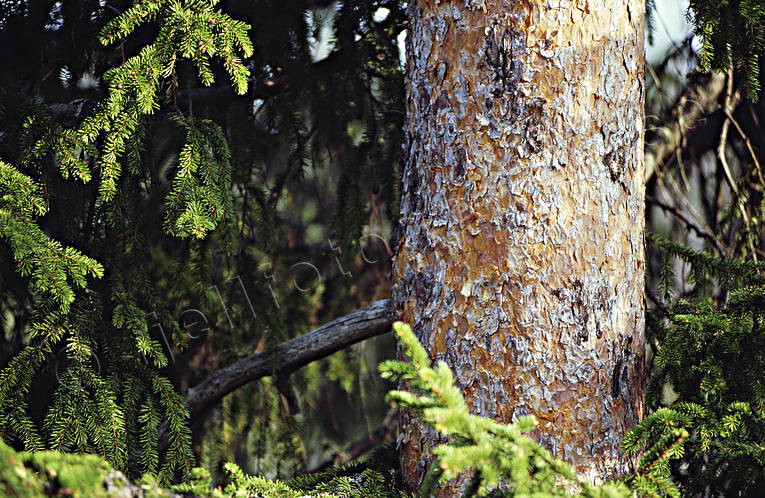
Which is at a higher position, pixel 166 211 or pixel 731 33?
pixel 731 33

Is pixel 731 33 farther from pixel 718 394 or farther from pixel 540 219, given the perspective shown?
pixel 718 394

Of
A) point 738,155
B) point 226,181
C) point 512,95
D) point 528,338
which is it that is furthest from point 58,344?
point 738,155

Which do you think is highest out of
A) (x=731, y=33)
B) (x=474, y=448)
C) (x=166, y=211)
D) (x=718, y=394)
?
(x=731, y=33)

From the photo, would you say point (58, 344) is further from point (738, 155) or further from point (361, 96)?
point (738, 155)

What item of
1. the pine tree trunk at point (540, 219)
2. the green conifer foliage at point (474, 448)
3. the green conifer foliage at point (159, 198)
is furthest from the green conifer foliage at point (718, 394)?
the green conifer foliage at point (159, 198)

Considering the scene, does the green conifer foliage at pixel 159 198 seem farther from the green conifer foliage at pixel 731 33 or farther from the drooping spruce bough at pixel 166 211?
the green conifer foliage at pixel 731 33

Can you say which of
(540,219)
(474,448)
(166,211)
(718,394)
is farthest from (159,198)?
(718,394)

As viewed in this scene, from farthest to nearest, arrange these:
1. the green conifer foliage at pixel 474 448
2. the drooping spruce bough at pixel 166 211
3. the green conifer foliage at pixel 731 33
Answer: the green conifer foliage at pixel 731 33
the drooping spruce bough at pixel 166 211
the green conifer foliage at pixel 474 448

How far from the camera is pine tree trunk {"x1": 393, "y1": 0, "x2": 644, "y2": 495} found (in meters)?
1.34

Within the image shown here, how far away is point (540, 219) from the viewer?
135cm

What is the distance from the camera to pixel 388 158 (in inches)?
83.9

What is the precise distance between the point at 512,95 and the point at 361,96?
2.87ft

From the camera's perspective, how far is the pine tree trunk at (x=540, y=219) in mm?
1342

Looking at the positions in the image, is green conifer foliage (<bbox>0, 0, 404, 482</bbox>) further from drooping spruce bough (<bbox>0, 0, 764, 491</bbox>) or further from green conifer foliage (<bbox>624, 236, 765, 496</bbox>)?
green conifer foliage (<bbox>624, 236, 765, 496</bbox>)
